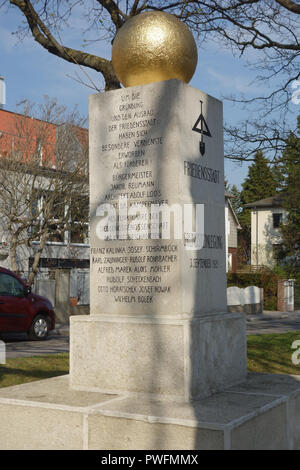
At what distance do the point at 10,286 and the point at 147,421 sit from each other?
12.2m

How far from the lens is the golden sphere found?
5797 mm

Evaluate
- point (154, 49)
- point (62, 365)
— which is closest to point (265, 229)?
point (62, 365)

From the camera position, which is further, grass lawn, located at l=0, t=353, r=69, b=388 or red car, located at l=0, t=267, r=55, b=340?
red car, located at l=0, t=267, r=55, b=340

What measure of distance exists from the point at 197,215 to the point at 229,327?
1095 mm

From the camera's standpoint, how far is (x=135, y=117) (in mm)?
5859

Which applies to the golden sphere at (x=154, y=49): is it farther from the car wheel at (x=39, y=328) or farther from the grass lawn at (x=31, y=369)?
the car wheel at (x=39, y=328)

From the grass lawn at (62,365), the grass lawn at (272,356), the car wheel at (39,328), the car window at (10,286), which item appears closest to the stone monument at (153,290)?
the grass lawn at (62,365)

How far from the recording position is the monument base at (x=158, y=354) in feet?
16.8

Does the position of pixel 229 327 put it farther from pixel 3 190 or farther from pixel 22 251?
pixel 22 251

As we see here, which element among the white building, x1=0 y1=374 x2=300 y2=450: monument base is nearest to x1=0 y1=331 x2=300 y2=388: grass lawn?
x1=0 y1=374 x2=300 y2=450: monument base

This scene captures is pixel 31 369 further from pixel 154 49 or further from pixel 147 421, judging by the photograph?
pixel 154 49

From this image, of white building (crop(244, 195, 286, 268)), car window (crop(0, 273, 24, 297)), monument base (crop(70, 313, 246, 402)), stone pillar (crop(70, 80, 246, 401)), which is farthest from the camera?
white building (crop(244, 195, 286, 268))

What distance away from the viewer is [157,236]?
5.57 m

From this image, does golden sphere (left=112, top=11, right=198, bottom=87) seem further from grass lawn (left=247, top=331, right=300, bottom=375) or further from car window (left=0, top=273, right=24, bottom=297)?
car window (left=0, top=273, right=24, bottom=297)
